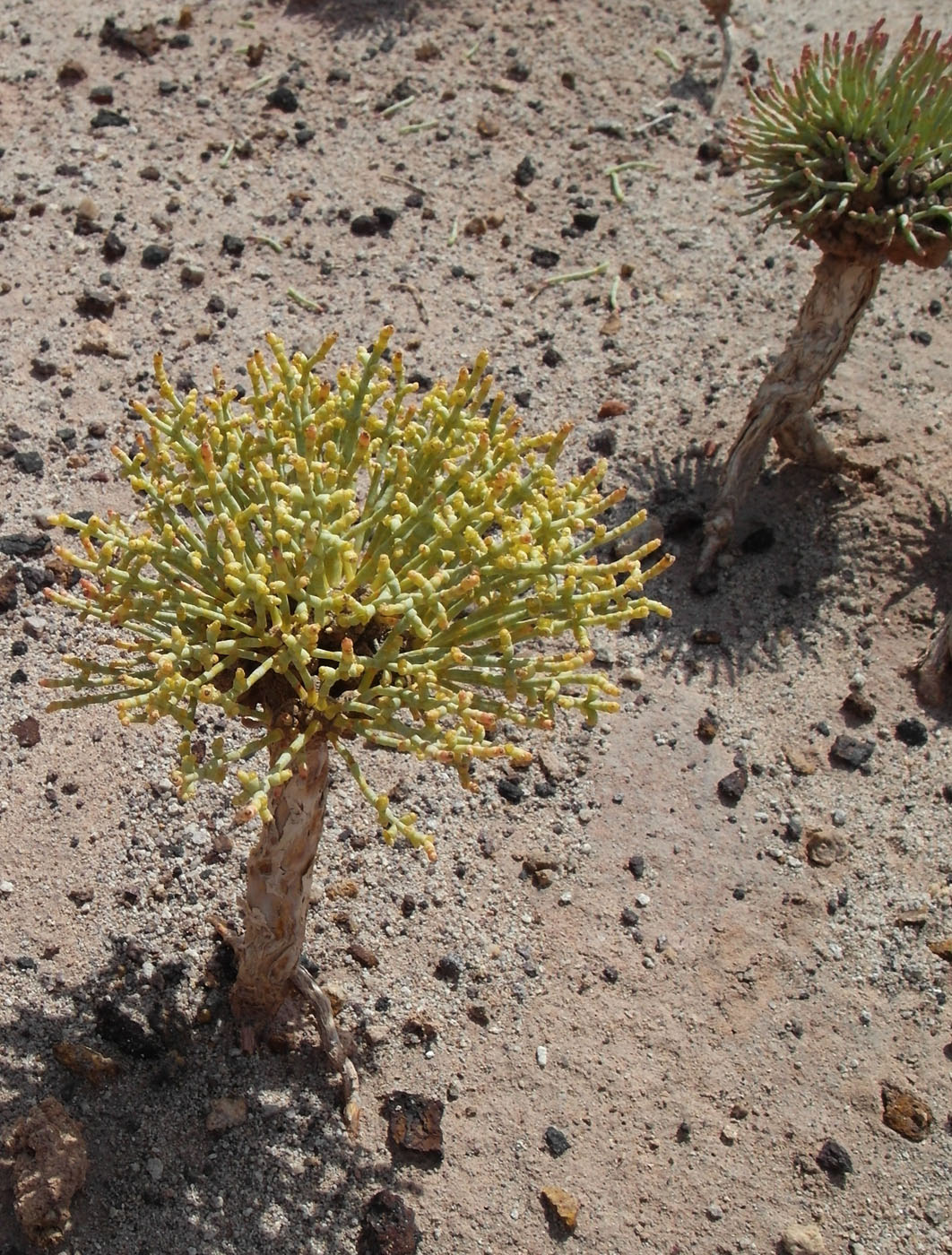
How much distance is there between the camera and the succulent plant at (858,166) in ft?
12.4

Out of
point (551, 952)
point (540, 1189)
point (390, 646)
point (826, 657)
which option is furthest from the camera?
point (826, 657)

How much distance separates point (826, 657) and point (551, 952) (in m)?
1.48

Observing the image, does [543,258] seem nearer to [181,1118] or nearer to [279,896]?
[279,896]

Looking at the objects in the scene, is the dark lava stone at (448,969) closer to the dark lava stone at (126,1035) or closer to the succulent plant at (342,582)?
the dark lava stone at (126,1035)

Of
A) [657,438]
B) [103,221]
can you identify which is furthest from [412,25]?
[657,438]

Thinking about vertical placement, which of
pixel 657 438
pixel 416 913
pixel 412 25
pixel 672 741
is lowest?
pixel 416 913

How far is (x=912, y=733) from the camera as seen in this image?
4102 millimetres

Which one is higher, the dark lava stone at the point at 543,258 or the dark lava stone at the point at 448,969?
the dark lava stone at the point at 543,258

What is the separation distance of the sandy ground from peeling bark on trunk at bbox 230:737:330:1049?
0.51 ft

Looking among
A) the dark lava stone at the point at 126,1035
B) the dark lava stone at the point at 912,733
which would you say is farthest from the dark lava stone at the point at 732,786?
the dark lava stone at the point at 126,1035

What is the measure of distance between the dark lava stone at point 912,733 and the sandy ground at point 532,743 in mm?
27

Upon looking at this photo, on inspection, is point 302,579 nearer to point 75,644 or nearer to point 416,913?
point 416,913

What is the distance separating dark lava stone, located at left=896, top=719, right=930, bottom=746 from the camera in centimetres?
410

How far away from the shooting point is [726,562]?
176 inches
